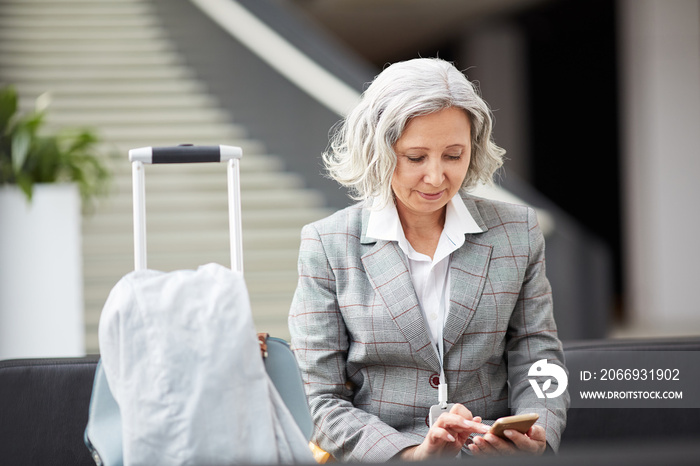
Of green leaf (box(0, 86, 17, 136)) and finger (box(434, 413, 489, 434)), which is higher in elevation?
green leaf (box(0, 86, 17, 136))

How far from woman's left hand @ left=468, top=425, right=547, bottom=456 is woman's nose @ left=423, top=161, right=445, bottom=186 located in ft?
1.59

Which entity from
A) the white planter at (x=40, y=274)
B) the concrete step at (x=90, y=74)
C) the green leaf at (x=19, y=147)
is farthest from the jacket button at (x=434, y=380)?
the concrete step at (x=90, y=74)

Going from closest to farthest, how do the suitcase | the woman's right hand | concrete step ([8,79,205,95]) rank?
the suitcase < the woman's right hand < concrete step ([8,79,205,95])

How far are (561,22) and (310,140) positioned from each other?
514 cm

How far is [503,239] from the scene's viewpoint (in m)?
1.81

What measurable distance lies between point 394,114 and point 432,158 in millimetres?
114

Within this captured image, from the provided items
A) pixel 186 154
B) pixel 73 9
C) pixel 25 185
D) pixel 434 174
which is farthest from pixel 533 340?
pixel 73 9

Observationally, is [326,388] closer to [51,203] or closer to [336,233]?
[336,233]

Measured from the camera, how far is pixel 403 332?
5.63ft

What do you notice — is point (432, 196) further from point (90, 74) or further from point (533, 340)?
point (90, 74)

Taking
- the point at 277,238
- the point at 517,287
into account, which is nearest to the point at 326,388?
the point at 517,287

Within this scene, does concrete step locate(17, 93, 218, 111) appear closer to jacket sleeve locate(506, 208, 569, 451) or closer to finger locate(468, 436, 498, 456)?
jacket sleeve locate(506, 208, 569, 451)

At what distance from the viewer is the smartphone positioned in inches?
59.4

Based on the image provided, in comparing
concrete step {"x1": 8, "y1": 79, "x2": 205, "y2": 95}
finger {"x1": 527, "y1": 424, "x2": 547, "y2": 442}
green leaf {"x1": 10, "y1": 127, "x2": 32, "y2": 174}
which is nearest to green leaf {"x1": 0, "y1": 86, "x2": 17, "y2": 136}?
green leaf {"x1": 10, "y1": 127, "x2": 32, "y2": 174}
